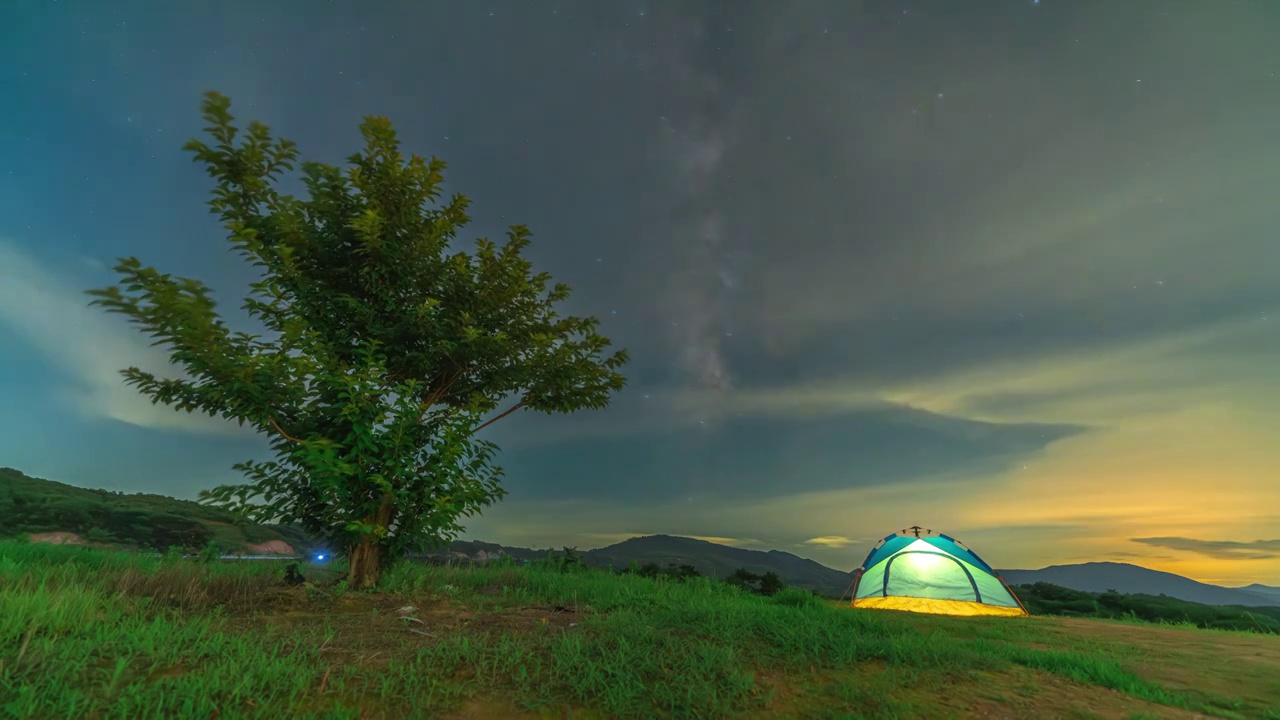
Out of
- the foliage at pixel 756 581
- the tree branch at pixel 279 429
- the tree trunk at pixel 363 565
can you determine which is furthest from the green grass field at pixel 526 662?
the foliage at pixel 756 581

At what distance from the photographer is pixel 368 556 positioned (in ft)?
30.8

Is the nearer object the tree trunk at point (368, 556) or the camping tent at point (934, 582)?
the tree trunk at point (368, 556)

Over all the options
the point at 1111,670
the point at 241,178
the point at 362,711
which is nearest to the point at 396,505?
the point at 362,711

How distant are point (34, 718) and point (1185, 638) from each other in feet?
47.5

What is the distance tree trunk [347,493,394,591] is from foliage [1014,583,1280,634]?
17245mm

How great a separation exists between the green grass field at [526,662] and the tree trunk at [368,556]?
1.00 meters

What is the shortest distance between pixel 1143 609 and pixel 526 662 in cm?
1906

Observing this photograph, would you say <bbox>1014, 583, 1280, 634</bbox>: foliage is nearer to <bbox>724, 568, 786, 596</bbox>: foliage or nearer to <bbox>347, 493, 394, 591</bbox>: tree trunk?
<bbox>724, 568, 786, 596</bbox>: foliage

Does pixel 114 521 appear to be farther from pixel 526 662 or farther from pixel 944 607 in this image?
pixel 944 607

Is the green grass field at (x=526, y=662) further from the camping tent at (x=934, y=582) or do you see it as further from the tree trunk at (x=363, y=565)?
the camping tent at (x=934, y=582)

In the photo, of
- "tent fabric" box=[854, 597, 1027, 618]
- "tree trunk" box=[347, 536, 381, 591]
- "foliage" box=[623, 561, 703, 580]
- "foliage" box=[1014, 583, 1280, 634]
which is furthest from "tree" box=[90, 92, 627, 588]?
"foliage" box=[1014, 583, 1280, 634]

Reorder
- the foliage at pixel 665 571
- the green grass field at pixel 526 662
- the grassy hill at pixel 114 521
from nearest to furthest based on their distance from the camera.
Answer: the green grass field at pixel 526 662
the foliage at pixel 665 571
the grassy hill at pixel 114 521

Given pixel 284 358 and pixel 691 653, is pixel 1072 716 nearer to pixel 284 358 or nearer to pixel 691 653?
pixel 691 653

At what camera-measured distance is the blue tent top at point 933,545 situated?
15523 mm
